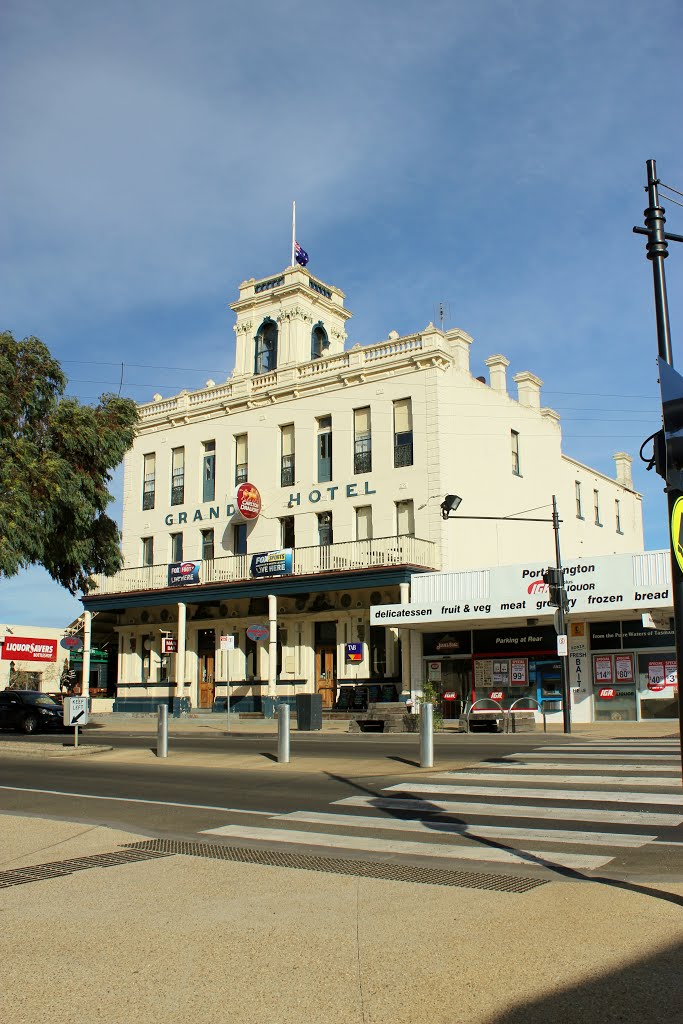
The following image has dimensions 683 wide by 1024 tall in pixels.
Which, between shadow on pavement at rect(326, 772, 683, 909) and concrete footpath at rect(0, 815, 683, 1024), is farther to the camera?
shadow on pavement at rect(326, 772, 683, 909)

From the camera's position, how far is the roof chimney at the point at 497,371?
126 ft

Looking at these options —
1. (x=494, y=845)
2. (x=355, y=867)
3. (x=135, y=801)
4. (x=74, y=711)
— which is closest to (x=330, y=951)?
(x=355, y=867)

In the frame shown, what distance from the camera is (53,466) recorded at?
22.5m

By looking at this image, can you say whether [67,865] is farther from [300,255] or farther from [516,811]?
[300,255]

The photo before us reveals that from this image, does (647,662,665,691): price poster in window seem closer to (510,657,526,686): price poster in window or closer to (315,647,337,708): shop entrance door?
(510,657,526,686): price poster in window

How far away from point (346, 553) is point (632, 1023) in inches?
1209

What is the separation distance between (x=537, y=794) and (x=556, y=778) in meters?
1.25

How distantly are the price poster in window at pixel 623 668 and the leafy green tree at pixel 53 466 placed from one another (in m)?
14.8

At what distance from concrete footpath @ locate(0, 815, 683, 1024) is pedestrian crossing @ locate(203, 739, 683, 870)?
4.86 ft

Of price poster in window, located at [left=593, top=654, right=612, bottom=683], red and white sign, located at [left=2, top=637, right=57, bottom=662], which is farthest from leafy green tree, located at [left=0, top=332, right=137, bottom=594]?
red and white sign, located at [left=2, top=637, right=57, bottom=662]

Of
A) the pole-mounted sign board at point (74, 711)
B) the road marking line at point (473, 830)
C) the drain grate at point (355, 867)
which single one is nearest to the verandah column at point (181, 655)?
the pole-mounted sign board at point (74, 711)

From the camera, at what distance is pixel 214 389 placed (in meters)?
41.9

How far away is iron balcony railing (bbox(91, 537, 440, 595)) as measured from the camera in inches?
1319

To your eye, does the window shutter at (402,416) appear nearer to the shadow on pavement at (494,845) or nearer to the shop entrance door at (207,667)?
the shop entrance door at (207,667)
